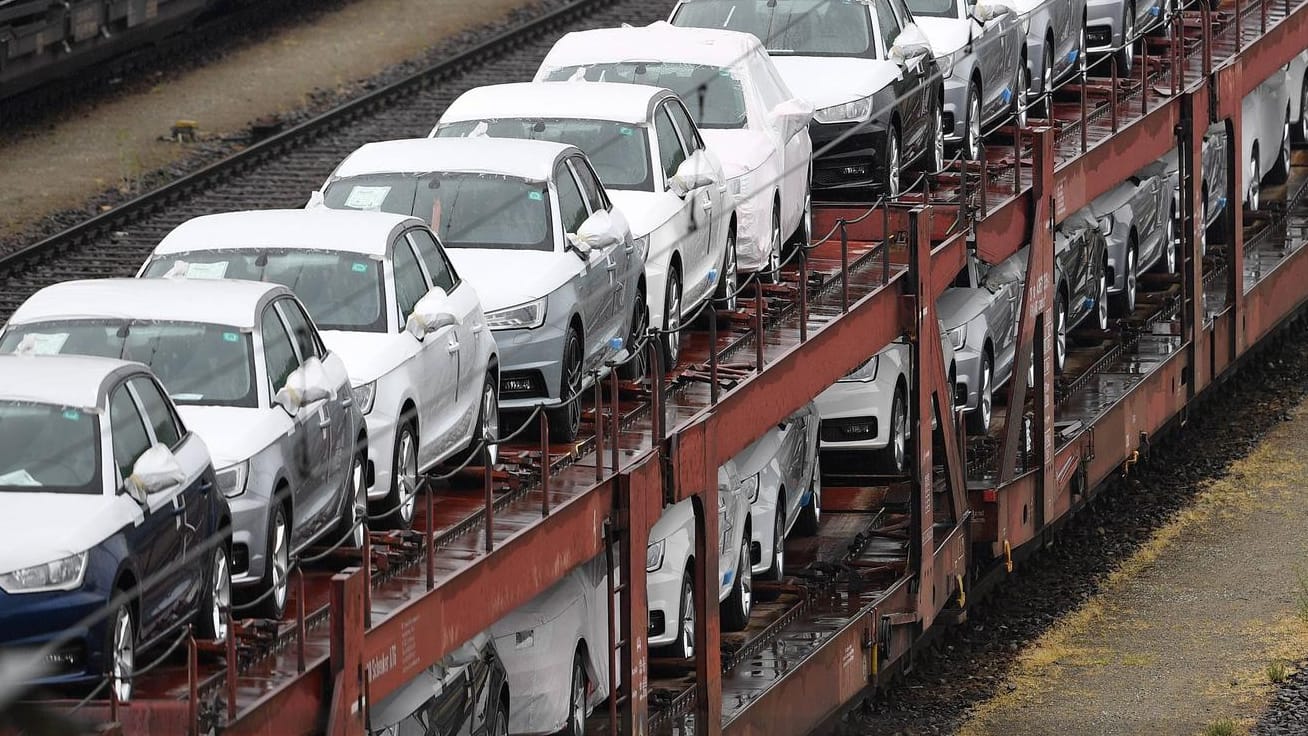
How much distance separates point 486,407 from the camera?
1345cm

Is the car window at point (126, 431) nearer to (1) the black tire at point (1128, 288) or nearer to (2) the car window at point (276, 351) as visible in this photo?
(2) the car window at point (276, 351)

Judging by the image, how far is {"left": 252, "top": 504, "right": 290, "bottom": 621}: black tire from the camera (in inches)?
426

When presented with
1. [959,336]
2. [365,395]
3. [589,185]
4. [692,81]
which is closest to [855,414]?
[959,336]

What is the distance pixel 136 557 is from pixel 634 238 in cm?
→ 617

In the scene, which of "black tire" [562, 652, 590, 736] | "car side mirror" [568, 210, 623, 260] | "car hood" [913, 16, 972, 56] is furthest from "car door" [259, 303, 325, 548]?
"car hood" [913, 16, 972, 56]

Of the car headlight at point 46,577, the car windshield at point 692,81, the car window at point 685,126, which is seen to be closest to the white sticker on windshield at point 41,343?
the car headlight at point 46,577

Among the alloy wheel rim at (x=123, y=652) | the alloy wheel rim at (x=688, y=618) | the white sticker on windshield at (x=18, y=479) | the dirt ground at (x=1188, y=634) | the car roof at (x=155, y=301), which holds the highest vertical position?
the car roof at (x=155, y=301)

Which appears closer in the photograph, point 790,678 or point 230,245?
point 230,245

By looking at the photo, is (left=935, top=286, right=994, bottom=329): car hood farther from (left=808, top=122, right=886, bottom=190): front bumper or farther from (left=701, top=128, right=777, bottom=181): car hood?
(left=701, top=128, right=777, bottom=181): car hood

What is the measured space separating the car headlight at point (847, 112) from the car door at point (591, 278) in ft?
16.2

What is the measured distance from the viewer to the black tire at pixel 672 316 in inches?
615

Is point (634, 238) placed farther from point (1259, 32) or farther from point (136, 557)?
point (1259, 32)

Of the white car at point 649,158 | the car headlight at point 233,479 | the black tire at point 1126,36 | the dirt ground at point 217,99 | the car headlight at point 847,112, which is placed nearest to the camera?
the car headlight at point 233,479

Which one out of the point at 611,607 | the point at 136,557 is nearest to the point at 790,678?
the point at 611,607
